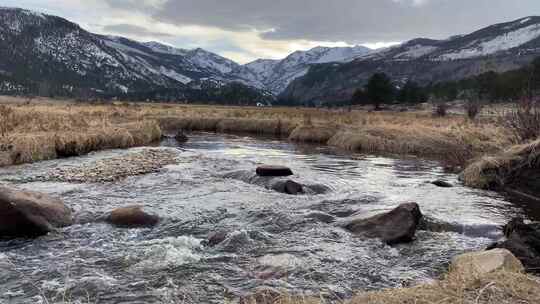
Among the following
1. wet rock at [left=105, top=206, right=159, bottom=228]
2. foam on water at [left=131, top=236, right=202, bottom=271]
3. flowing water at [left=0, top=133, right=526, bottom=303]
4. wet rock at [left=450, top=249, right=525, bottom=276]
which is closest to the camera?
wet rock at [left=450, top=249, right=525, bottom=276]

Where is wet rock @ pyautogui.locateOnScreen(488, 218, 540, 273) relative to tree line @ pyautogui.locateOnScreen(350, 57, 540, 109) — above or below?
below

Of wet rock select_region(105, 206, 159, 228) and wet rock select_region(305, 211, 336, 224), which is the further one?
wet rock select_region(305, 211, 336, 224)

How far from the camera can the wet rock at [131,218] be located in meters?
13.9

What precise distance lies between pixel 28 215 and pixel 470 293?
1102cm

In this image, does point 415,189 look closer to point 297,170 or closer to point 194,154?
point 297,170

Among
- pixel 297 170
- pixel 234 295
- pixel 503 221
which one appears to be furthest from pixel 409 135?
pixel 234 295

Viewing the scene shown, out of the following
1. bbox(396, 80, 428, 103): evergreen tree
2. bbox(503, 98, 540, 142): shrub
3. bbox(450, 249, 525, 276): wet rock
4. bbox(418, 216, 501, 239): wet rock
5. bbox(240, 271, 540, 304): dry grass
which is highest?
bbox(396, 80, 428, 103): evergreen tree

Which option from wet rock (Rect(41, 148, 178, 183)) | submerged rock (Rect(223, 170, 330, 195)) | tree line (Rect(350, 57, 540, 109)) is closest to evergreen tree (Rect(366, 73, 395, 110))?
tree line (Rect(350, 57, 540, 109))

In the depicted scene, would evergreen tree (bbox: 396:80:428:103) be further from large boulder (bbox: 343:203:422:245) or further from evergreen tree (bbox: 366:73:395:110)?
large boulder (bbox: 343:203:422:245)

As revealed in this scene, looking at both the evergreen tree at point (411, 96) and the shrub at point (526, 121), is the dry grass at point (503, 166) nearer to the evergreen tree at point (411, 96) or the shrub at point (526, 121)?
the shrub at point (526, 121)

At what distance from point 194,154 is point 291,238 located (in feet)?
65.0

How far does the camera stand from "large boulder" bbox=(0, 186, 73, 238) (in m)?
12.6

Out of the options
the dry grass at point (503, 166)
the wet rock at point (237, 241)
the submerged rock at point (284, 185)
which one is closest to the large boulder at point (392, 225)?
the wet rock at point (237, 241)

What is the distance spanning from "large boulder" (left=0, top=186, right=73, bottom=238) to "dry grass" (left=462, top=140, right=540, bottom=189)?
17.3 meters
